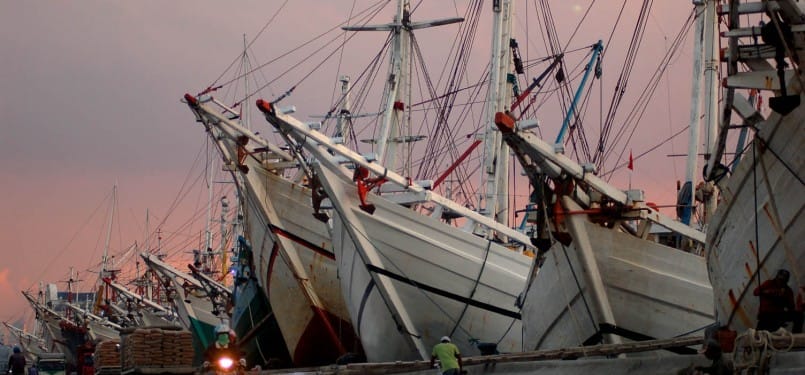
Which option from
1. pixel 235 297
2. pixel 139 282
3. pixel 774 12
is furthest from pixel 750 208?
pixel 139 282

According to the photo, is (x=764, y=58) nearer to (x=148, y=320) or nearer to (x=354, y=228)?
(x=354, y=228)

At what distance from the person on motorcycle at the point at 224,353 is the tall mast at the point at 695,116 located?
35.0 ft

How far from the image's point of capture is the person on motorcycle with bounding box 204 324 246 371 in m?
18.8

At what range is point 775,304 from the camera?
14.8 meters

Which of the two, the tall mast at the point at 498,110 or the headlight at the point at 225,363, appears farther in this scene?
the tall mast at the point at 498,110

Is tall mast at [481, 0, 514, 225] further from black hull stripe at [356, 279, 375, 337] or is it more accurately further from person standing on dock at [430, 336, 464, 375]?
person standing on dock at [430, 336, 464, 375]

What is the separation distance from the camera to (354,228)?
82.2ft

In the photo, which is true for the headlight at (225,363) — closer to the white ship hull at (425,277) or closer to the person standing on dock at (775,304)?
the white ship hull at (425,277)

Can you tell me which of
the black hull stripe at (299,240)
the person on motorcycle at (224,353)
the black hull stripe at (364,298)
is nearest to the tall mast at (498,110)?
the black hull stripe at (364,298)

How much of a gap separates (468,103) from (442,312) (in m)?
12.4

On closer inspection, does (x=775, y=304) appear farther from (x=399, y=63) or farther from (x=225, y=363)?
(x=399, y=63)

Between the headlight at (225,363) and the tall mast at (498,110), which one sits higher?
the tall mast at (498,110)

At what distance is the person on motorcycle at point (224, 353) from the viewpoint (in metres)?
18.8

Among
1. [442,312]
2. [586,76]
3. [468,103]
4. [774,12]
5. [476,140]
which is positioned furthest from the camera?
[468,103]
